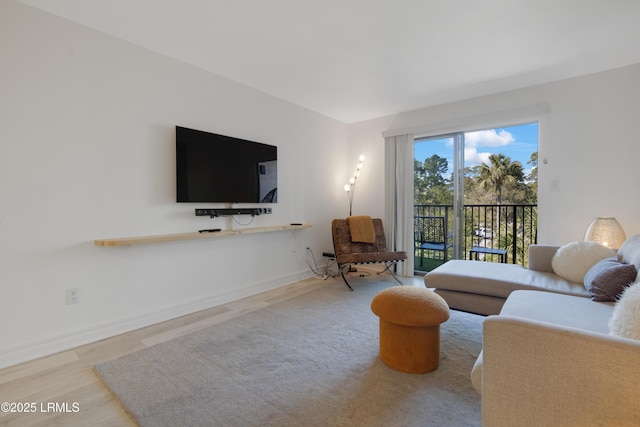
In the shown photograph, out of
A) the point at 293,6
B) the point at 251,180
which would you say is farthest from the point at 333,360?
the point at 293,6

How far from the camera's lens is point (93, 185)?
7.29ft

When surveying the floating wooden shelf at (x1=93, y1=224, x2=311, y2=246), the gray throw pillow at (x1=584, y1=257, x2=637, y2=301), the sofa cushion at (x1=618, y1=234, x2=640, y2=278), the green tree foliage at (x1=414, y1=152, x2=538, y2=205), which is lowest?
the gray throw pillow at (x1=584, y1=257, x2=637, y2=301)

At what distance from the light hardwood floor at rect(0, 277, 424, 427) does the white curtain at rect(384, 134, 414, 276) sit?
8.60 feet

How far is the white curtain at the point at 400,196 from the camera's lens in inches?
165

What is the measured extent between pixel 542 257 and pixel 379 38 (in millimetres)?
2312

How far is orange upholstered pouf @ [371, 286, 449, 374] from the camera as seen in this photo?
1.72 meters

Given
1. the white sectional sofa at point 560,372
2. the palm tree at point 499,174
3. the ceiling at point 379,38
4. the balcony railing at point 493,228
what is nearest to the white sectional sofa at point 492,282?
the white sectional sofa at point 560,372

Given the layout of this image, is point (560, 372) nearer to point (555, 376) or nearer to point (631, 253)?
point (555, 376)

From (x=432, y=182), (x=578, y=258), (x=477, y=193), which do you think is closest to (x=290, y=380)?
(x=578, y=258)

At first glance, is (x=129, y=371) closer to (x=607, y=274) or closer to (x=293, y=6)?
(x=293, y=6)

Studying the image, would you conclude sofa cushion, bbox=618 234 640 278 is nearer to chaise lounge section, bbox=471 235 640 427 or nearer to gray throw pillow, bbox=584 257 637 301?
gray throw pillow, bbox=584 257 637 301

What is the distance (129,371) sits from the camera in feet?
5.85

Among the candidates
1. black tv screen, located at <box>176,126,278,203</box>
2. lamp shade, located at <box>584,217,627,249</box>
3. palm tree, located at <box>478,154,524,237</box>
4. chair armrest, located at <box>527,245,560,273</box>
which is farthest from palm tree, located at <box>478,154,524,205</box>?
black tv screen, located at <box>176,126,278,203</box>

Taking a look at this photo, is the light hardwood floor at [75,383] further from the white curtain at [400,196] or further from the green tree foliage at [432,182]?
the green tree foliage at [432,182]
